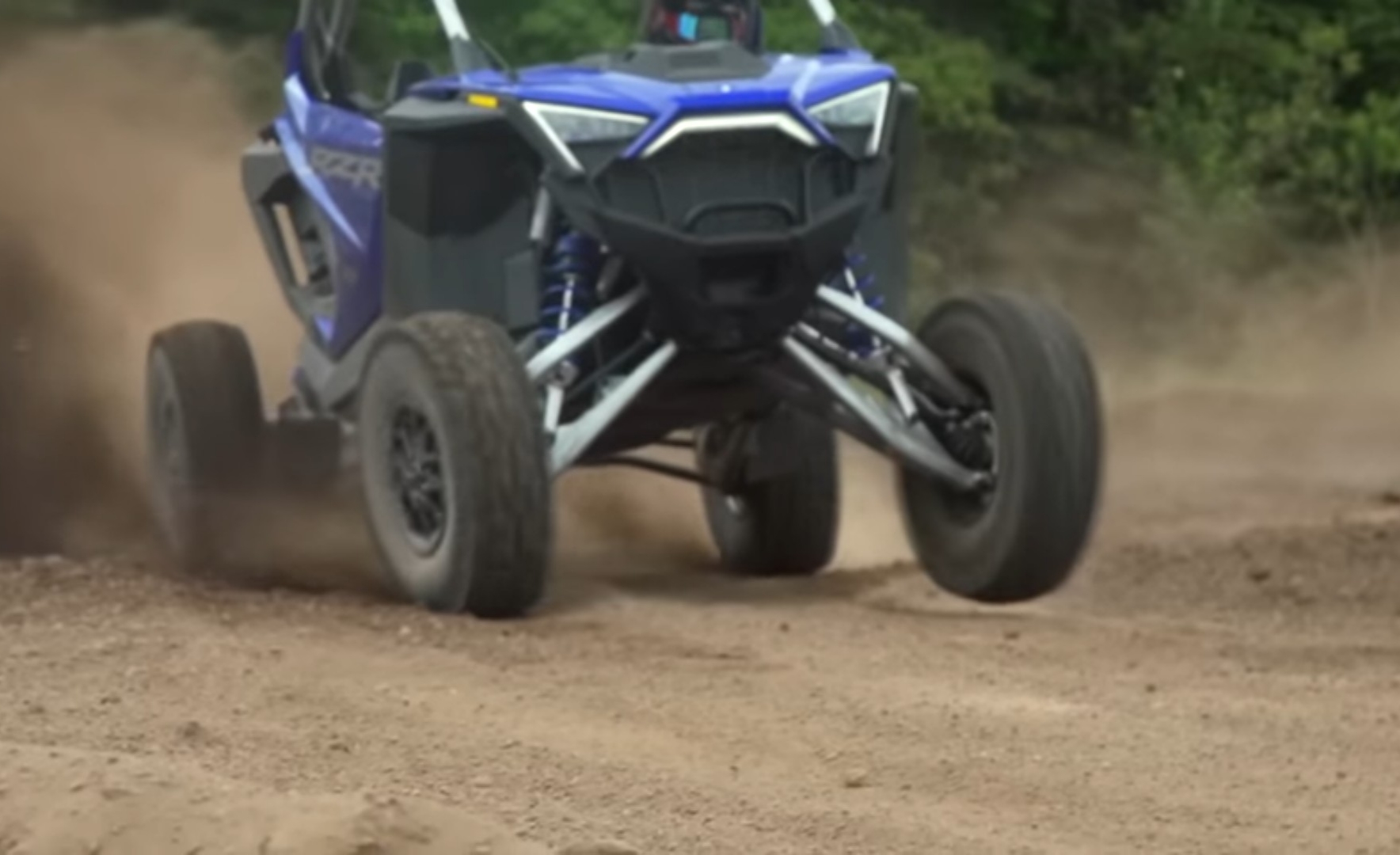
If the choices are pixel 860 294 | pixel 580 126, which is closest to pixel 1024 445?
pixel 860 294

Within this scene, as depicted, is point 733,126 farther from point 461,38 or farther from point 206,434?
point 206,434

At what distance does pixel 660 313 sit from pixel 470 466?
756 millimetres

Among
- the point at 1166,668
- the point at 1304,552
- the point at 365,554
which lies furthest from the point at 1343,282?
the point at 1166,668

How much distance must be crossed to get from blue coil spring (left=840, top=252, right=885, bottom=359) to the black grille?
524mm

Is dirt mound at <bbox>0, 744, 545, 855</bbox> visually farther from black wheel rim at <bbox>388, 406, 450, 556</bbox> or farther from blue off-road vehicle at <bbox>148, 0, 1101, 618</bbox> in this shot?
black wheel rim at <bbox>388, 406, 450, 556</bbox>

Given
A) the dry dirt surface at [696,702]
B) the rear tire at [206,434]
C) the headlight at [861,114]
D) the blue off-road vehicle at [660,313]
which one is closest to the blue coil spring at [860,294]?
the blue off-road vehicle at [660,313]

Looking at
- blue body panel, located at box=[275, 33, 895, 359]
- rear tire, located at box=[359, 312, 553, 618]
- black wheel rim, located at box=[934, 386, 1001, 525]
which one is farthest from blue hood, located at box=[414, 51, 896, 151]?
black wheel rim, located at box=[934, 386, 1001, 525]

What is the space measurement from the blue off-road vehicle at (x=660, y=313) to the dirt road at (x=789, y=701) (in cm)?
29

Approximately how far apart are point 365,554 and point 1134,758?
3.93 m

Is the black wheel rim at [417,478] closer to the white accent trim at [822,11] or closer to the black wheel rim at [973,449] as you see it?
the black wheel rim at [973,449]

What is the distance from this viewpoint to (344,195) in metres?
9.01

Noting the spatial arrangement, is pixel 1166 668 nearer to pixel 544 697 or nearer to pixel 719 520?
pixel 544 697

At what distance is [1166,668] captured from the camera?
23.8 feet

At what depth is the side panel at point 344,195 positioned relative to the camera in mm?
8805
